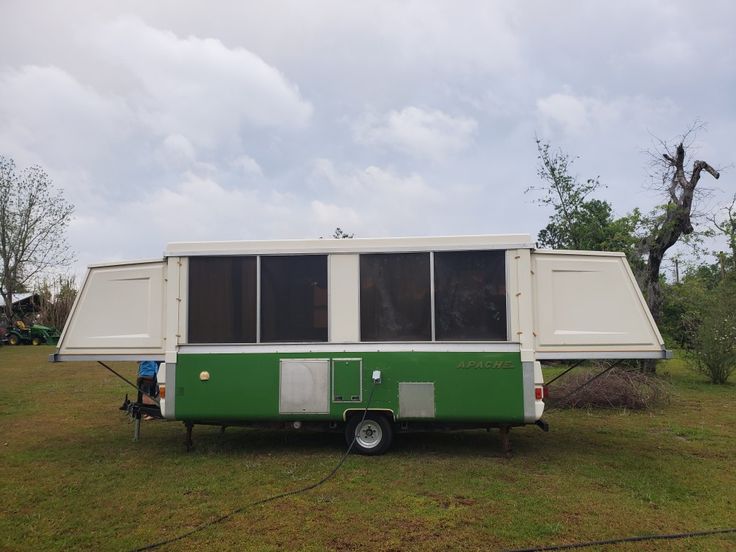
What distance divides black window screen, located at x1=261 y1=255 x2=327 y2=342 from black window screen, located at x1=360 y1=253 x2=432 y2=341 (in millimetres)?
520

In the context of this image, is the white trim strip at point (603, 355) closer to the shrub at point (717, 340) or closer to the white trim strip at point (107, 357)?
the white trim strip at point (107, 357)

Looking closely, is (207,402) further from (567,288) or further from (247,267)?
(567,288)

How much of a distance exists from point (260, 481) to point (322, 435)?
2.23 meters

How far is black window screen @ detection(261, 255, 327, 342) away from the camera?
275 inches

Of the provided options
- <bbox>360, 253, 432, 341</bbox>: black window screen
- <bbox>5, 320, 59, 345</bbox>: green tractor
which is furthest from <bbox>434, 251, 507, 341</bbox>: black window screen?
<bbox>5, 320, 59, 345</bbox>: green tractor

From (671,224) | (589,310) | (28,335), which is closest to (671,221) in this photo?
(671,224)

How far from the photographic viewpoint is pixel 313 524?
5.00m

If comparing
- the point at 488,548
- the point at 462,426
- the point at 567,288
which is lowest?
the point at 488,548

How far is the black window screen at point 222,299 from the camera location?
7047 mm

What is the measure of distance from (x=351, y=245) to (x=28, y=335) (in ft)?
108

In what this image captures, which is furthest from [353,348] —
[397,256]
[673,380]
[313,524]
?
[673,380]

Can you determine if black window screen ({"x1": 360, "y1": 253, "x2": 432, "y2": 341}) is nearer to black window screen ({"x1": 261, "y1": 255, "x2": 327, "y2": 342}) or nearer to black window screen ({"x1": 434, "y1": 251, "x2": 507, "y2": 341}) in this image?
black window screen ({"x1": 434, "y1": 251, "x2": 507, "y2": 341})

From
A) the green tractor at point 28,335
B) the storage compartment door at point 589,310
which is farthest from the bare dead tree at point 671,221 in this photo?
the green tractor at point 28,335

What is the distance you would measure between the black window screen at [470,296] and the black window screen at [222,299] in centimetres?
230
